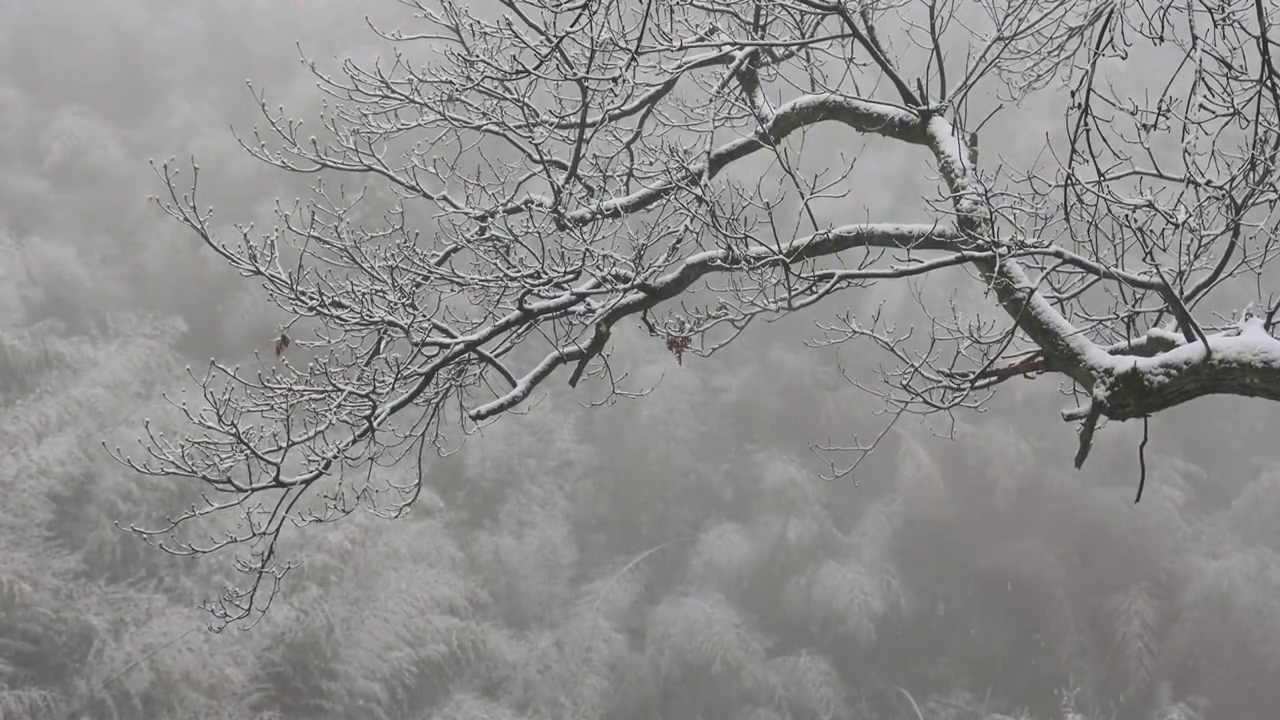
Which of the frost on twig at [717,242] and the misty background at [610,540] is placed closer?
→ the frost on twig at [717,242]

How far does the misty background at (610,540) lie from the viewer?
199 inches

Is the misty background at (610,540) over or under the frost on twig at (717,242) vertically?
over

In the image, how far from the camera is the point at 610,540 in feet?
20.0

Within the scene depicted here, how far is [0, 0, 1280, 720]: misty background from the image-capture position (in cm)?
504

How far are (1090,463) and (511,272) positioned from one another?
5.20 m

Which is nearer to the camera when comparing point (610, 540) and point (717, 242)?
point (717, 242)

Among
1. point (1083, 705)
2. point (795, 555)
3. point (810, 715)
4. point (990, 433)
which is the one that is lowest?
point (1083, 705)

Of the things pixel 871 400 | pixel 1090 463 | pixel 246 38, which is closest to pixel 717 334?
pixel 871 400

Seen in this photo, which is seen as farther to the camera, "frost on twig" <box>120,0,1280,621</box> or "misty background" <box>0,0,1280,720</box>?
"misty background" <box>0,0,1280,720</box>

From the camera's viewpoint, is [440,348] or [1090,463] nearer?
[440,348]

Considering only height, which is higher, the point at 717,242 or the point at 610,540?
the point at 610,540

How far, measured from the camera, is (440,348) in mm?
1925

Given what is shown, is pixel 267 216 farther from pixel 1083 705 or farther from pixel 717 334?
pixel 1083 705

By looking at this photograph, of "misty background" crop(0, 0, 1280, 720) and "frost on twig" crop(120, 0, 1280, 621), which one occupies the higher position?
"misty background" crop(0, 0, 1280, 720)
